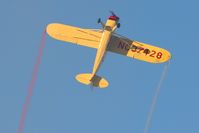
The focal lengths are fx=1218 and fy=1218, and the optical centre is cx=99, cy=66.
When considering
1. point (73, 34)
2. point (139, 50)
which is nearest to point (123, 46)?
point (139, 50)

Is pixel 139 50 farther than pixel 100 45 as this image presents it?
Yes

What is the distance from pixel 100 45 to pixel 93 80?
3440 millimetres

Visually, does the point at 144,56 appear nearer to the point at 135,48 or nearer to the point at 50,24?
the point at 135,48

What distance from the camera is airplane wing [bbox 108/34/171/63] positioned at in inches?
4569

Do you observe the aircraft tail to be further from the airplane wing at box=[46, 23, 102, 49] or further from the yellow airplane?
the airplane wing at box=[46, 23, 102, 49]

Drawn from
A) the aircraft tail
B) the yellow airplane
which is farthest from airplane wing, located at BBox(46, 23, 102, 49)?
the aircraft tail

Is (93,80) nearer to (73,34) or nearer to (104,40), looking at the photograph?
(104,40)

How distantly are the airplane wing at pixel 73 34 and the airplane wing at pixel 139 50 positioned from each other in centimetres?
201

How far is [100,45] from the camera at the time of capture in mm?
113750

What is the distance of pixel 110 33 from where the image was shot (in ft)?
371

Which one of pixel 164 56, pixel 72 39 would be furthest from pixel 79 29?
pixel 164 56

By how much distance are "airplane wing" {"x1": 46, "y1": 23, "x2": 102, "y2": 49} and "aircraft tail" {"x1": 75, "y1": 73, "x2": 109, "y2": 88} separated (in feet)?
10.8

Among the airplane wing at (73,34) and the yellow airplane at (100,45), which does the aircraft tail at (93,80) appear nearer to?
the yellow airplane at (100,45)

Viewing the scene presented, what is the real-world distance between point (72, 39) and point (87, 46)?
1.72 metres
